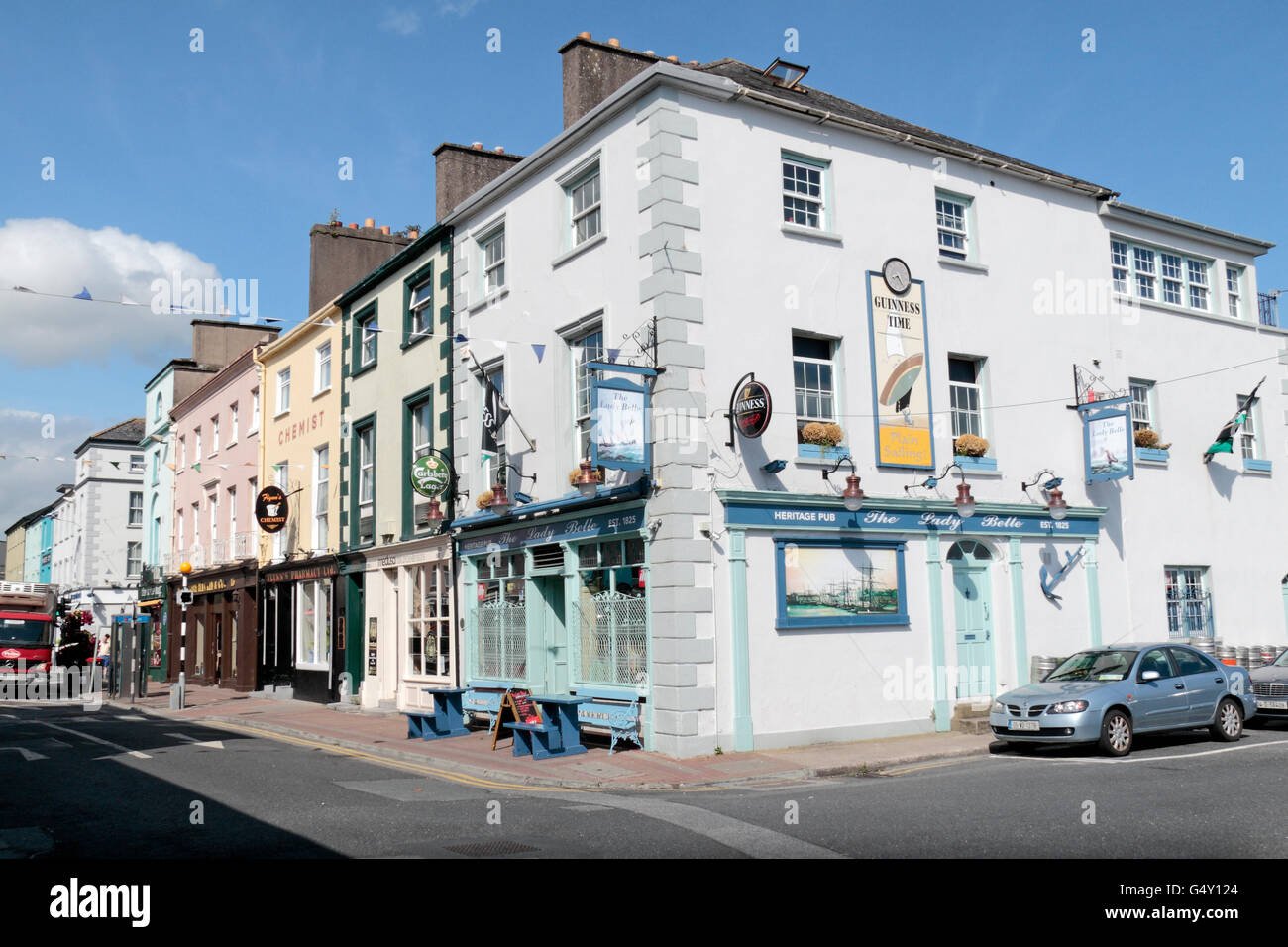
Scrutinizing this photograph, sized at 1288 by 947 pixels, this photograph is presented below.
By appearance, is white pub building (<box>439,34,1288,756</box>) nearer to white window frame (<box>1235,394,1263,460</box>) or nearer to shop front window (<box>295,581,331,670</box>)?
white window frame (<box>1235,394,1263,460</box>)

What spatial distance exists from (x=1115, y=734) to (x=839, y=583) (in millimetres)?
4141

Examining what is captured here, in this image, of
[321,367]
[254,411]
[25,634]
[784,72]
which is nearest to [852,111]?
[784,72]

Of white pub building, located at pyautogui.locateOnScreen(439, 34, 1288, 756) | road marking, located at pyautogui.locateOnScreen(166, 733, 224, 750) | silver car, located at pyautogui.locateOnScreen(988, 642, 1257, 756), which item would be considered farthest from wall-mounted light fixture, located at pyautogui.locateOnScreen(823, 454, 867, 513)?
road marking, located at pyautogui.locateOnScreen(166, 733, 224, 750)

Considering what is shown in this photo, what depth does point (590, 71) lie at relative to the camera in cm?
1873

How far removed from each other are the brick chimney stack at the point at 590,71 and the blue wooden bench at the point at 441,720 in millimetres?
9862

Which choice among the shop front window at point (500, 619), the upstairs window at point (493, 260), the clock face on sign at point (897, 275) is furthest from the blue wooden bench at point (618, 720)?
the upstairs window at point (493, 260)

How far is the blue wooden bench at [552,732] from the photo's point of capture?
14.7 metres

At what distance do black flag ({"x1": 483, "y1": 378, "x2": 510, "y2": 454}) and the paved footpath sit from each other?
193 inches

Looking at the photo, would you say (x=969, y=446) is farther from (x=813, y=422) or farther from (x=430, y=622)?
(x=430, y=622)

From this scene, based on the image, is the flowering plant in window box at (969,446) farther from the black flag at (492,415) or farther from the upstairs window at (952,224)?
the black flag at (492,415)
